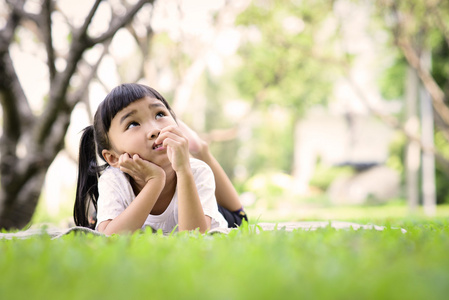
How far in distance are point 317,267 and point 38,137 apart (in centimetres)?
517

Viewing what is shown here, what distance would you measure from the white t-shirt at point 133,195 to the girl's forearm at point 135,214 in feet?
0.50

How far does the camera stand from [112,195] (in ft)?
8.96

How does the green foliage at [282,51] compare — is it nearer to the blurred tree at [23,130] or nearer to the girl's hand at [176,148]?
the blurred tree at [23,130]

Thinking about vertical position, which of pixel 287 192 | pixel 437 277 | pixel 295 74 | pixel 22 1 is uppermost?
pixel 22 1

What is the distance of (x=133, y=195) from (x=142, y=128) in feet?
1.63

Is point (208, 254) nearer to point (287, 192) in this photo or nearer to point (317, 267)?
point (317, 267)

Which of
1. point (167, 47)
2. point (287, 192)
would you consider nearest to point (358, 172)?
point (287, 192)

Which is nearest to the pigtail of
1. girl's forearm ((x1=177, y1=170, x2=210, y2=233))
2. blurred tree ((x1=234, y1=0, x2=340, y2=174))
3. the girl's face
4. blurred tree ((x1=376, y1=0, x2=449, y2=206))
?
the girl's face

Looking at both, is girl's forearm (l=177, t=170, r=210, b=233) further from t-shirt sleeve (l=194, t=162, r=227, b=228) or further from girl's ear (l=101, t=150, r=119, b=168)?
girl's ear (l=101, t=150, r=119, b=168)

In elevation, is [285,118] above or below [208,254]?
below

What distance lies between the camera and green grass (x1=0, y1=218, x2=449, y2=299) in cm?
90

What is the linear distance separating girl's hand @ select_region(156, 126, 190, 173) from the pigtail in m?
0.88

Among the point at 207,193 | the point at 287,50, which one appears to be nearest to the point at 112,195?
the point at 207,193

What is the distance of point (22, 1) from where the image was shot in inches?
233
